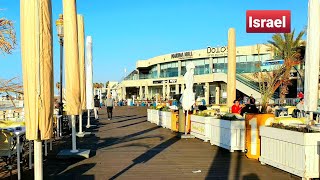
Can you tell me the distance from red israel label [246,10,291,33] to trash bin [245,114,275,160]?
5934 millimetres

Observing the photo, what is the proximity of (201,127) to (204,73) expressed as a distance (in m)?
36.2

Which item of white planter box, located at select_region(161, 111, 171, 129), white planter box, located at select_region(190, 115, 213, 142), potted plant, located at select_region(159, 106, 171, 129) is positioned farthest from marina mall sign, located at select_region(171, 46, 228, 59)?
white planter box, located at select_region(190, 115, 213, 142)

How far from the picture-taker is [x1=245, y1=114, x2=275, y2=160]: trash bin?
9.06 m

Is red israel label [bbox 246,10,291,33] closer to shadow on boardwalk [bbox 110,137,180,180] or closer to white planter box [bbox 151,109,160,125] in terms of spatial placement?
→ shadow on boardwalk [bbox 110,137,180,180]

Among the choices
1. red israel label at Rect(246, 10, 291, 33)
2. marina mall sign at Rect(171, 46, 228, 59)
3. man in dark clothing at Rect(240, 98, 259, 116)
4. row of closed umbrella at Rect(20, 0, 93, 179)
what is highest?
marina mall sign at Rect(171, 46, 228, 59)

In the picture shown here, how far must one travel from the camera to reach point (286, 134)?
7.25 m

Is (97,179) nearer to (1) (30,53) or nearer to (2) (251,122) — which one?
(1) (30,53)

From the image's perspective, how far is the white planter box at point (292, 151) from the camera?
21.8ft

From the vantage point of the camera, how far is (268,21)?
47.6ft

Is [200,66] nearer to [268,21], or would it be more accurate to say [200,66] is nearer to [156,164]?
[268,21]

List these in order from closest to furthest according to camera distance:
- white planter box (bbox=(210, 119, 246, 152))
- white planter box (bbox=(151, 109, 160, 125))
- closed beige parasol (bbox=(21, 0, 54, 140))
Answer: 1. closed beige parasol (bbox=(21, 0, 54, 140))
2. white planter box (bbox=(210, 119, 246, 152))
3. white planter box (bbox=(151, 109, 160, 125))

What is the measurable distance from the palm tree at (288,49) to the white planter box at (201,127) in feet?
82.7

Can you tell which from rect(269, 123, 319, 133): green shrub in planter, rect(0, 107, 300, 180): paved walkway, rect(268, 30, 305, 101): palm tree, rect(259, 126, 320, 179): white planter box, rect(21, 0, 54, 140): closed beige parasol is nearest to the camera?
rect(21, 0, 54, 140): closed beige parasol

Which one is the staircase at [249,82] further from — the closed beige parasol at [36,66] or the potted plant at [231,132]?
the closed beige parasol at [36,66]
